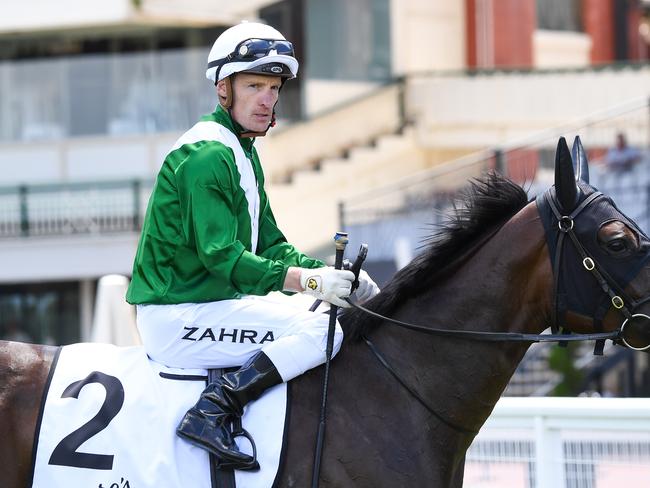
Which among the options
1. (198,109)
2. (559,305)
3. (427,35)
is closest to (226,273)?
(559,305)

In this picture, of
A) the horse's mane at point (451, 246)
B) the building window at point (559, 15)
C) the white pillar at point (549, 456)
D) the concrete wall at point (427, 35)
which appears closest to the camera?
the horse's mane at point (451, 246)

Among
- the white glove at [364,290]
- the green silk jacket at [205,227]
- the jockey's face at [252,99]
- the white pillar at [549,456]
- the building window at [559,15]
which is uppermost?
the building window at [559,15]

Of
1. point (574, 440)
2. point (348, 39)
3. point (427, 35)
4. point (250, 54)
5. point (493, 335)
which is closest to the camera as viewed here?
point (493, 335)

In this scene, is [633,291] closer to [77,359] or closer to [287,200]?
[77,359]

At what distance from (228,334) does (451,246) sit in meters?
0.84

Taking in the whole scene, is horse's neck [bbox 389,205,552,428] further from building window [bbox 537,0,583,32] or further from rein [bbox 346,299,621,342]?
building window [bbox 537,0,583,32]

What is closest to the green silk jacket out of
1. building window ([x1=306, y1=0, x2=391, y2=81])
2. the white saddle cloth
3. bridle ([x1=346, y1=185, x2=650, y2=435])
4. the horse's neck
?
the white saddle cloth

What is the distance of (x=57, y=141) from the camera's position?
20141 mm

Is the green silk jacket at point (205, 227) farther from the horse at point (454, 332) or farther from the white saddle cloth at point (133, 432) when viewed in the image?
the horse at point (454, 332)

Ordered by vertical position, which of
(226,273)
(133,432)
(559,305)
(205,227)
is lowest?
(133,432)

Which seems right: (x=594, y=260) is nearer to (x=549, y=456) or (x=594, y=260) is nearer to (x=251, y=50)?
(x=251, y=50)

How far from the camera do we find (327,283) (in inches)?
166

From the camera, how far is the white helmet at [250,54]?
14.4 feet

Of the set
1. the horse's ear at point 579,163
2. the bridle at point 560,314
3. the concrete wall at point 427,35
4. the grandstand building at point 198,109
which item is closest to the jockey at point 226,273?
the bridle at point 560,314
